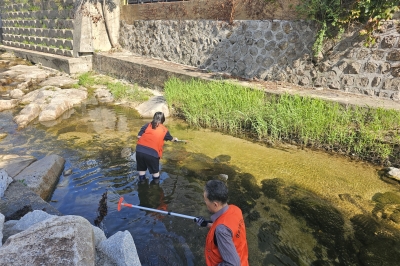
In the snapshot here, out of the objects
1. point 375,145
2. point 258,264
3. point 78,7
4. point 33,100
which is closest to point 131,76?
point 33,100

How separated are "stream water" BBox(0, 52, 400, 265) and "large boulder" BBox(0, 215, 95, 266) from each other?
1489mm

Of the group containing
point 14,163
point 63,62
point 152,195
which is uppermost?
point 63,62

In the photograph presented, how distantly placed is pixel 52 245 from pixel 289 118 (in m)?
5.56

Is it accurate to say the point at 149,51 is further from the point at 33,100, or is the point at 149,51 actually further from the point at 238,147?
the point at 238,147

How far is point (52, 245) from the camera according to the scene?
227 centimetres

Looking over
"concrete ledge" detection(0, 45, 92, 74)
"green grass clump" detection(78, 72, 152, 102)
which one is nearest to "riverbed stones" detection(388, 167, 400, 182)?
"green grass clump" detection(78, 72, 152, 102)

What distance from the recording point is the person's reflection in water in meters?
4.83

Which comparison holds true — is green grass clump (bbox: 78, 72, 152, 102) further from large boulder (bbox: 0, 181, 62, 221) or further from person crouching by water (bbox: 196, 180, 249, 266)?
person crouching by water (bbox: 196, 180, 249, 266)

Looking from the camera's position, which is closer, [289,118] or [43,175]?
[43,175]

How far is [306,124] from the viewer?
255 inches

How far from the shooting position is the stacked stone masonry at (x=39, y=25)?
14.4m

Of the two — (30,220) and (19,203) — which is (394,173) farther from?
(19,203)

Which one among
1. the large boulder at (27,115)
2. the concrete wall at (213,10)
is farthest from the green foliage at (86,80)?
the concrete wall at (213,10)

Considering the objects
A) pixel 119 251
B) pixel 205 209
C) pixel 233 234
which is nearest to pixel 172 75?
pixel 205 209
